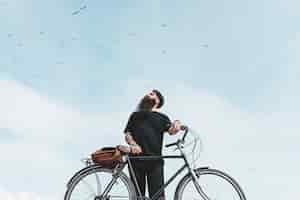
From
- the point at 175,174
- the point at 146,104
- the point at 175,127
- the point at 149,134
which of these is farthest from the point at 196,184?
the point at 146,104

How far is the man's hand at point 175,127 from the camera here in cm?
738

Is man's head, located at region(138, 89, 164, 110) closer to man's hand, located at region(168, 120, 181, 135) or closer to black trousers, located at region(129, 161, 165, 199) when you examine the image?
man's hand, located at region(168, 120, 181, 135)

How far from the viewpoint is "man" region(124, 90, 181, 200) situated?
7.29 meters

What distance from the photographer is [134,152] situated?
7.27 m

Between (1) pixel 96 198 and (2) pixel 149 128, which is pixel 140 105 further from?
(1) pixel 96 198

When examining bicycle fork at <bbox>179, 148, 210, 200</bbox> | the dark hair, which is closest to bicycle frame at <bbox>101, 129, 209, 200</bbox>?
bicycle fork at <bbox>179, 148, 210, 200</bbox>

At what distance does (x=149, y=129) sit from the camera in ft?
24.4

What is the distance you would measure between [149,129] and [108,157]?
0.70 meters

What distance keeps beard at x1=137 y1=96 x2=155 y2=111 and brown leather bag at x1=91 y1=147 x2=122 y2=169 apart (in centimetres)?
78

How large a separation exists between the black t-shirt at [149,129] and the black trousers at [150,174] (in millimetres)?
154

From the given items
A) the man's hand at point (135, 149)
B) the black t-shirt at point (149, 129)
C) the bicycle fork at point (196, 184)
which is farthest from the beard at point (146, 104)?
the bicycle fork at point (196, 184)

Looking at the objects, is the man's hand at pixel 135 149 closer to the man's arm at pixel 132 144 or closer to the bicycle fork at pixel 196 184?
the man's arm at pixel 132 144

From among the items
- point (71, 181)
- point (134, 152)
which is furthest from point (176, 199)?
point (71, 181)

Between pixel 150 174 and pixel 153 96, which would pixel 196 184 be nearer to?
pixel 150 174
